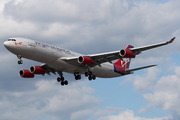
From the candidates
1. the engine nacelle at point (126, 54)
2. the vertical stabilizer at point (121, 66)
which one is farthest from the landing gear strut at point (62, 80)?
the engine nacelle at point (126, 54)

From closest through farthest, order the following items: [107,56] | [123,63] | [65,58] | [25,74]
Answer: [65,58] < [107,56] < [25,74] < [123,63]

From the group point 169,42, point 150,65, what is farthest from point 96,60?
point 169,42

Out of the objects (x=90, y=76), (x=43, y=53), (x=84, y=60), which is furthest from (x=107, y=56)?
(x=43, y=53)

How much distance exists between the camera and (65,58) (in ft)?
165

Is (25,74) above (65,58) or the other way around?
above

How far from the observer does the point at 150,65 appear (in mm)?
53688

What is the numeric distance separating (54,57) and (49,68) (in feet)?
25.8

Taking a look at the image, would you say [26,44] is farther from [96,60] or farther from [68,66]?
[96,60]

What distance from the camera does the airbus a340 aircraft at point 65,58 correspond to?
46844mm

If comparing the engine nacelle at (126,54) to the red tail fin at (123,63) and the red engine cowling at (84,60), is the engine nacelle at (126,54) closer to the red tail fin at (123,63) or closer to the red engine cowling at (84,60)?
the red engine cowling at (84,60)

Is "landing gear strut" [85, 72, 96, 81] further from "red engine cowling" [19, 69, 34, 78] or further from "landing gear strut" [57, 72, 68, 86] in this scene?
"red engine cowling" [19, 69, 34, 78]

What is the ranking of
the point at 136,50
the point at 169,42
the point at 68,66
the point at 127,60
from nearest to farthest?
the point at 169,42 < the point at 136,50 < the point at 68,66 < the point at 127,60

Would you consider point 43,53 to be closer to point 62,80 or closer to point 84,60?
point 84,60

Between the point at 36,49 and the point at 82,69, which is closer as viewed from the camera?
the point at 36,49
